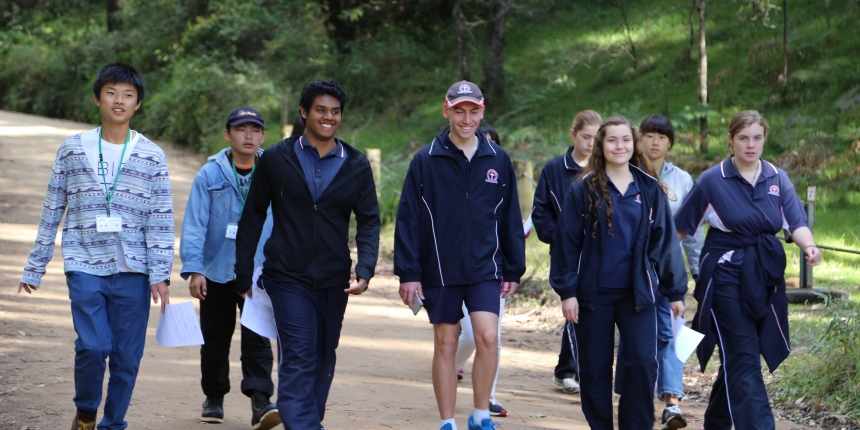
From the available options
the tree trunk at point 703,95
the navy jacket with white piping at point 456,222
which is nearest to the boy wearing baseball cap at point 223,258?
the navy jacket with white piping at point 456,222

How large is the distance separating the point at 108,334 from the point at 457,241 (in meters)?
2.05

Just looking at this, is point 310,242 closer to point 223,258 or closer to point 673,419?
point 223,258

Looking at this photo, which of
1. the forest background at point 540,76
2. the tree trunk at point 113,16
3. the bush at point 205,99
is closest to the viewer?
the forest background at point 540,76

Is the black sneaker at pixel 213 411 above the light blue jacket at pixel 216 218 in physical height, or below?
below

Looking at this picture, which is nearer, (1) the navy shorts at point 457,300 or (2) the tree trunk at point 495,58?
(1) the navy shorts at point 457,300

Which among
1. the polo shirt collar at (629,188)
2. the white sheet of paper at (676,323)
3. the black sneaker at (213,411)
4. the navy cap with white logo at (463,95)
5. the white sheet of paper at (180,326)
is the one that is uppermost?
the navy cap with white logo at (463,95)

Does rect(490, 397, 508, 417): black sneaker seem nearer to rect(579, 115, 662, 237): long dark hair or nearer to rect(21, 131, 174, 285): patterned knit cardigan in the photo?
rect(579, 115, 662, 237): long dark hair

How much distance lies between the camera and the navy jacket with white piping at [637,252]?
17.0 feet

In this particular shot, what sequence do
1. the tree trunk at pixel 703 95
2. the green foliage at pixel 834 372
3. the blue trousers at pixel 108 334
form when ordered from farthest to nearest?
the tree trunk at pixel 703 95 < the green foliage at pixel 834 372 < the blue trousers at pixel 108 334

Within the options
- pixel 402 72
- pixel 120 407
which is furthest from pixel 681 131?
pixel 120 407

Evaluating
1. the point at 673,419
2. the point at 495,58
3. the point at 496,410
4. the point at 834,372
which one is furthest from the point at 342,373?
the point at 495,58

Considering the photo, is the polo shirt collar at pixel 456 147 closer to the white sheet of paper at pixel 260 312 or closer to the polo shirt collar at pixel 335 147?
the polo shirt collar at pixel 335 147

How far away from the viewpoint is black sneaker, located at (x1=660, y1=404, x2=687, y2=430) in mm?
6254

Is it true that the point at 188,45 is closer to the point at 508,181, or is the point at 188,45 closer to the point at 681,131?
the point at 681,131
